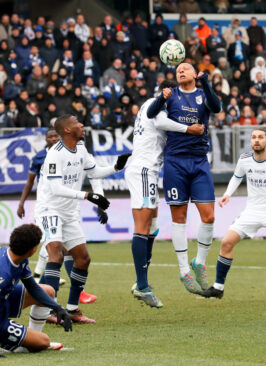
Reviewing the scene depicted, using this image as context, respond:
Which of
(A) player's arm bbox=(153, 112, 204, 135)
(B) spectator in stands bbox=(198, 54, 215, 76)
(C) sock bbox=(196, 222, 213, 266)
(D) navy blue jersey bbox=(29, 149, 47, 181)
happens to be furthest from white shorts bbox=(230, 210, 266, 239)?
(B) spectator in stands bbox=(198, 54, 215, 76)

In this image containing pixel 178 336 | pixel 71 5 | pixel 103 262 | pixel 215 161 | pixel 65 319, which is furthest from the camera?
pixel 71 5

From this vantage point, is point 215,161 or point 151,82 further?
point 151,82

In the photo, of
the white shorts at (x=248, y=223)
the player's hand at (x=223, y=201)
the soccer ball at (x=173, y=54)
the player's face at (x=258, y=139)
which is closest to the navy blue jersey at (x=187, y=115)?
the soccer ball at (x=173, y=54)

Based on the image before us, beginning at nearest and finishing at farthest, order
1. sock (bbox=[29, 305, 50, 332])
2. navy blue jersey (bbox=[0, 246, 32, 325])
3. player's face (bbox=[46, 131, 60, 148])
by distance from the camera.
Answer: navy blue jersey (bbox=[0, 246, 32, 325]), sock (bbox=[29, 305, 50, 332]), player's face (bbox=[46, 131, 60, 148])

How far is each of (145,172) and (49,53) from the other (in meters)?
12.9

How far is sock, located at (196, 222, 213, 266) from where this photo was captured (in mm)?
9961

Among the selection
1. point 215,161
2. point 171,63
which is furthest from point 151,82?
point 171,63

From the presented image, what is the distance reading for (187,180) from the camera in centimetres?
988

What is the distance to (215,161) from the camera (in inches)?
814

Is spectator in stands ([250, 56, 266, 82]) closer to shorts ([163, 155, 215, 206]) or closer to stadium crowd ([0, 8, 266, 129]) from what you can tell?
stadium crowd ([0, 8, 266, 129])

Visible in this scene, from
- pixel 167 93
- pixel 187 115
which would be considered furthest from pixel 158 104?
pixel 187 115

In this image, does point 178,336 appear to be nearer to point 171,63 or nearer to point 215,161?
point 171,63

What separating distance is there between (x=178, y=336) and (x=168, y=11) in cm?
2096

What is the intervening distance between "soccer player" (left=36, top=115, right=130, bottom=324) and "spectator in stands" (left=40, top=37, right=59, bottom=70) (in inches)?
514
